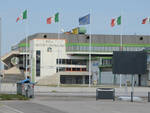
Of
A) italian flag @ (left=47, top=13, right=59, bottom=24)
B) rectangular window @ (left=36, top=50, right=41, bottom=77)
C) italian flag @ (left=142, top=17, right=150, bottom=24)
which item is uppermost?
italian flag @ (left=47, top=13, right=59, bottom=24)

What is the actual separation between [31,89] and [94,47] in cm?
6786

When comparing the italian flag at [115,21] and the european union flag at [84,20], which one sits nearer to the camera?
the european union flag at [84,20]

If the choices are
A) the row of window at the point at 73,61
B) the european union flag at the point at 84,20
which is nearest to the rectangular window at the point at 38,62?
the row of window at the point at 73,61

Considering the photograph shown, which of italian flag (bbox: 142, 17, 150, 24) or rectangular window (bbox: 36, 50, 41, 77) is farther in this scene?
rectangular window (bbox: 36, 50, 41, 77)

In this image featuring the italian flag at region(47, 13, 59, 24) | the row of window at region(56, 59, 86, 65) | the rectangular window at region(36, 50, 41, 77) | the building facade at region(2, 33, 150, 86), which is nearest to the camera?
the italian flag at region(47, 13, 59, 24)

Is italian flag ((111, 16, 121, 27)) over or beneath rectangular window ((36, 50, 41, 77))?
over

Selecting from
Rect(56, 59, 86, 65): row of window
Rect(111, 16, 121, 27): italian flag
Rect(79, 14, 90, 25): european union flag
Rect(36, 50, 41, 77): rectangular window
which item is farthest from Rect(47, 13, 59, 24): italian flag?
Rect(56, 59, 86, 65): row of window

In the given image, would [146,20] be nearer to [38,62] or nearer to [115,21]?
[115,21]

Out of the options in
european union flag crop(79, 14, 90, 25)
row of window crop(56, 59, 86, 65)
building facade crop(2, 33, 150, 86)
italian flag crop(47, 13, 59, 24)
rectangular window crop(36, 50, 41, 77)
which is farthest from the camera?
row of window crop(56, 59, 86, 65)

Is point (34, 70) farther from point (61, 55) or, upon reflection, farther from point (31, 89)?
point (31, 89)

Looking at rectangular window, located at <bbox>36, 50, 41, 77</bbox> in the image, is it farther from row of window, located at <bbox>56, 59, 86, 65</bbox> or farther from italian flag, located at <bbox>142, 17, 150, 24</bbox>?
italian flag, located at <bbox>142, 17, 150, 24</bbox>

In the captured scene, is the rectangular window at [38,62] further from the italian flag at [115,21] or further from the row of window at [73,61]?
the italian flag at [115,21]

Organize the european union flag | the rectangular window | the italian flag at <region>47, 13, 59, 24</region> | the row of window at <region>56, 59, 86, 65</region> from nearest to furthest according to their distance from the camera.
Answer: the european union flag
the italian flag at <region>47, 13, 59, 24</region>
the rectangular window
the row of window at <region>56, 59, 86, 65</region>

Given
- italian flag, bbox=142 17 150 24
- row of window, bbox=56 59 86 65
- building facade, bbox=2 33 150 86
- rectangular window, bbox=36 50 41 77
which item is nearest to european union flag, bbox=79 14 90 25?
italian flag, bbox=142 17 150 24
